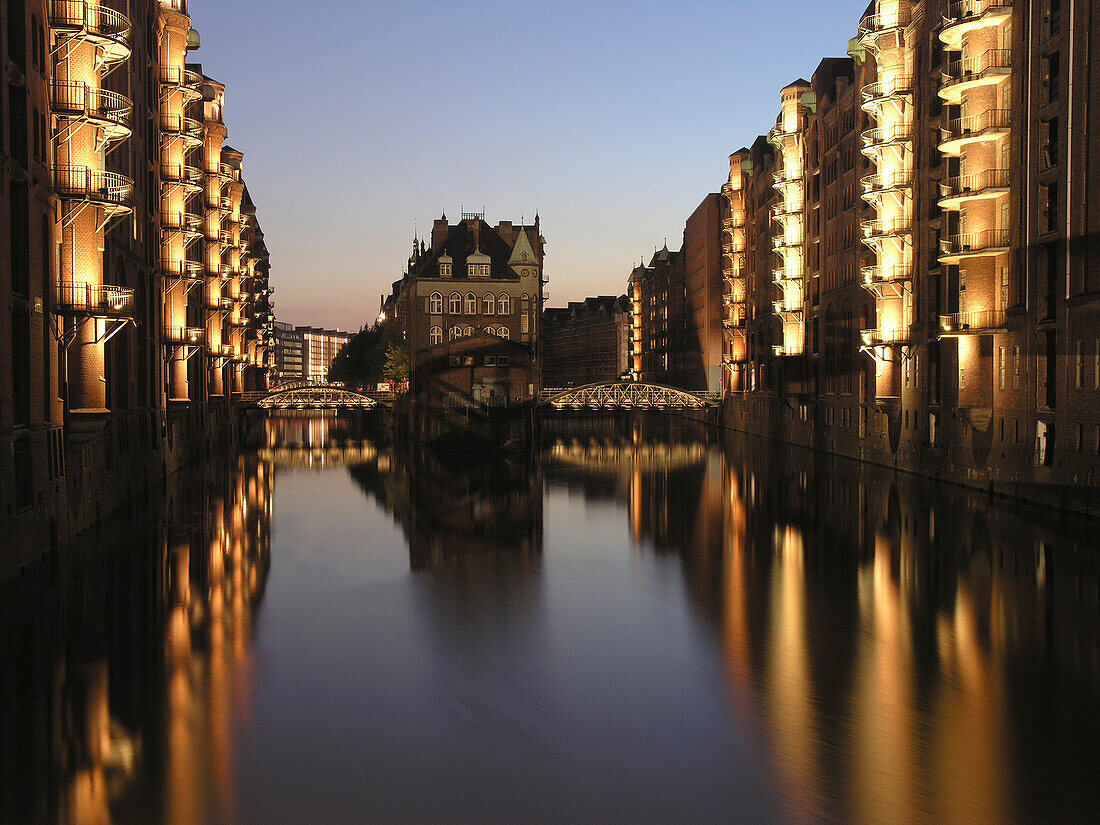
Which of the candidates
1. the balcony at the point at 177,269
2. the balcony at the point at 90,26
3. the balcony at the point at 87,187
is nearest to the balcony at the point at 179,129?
the balcony at the point at 177,269

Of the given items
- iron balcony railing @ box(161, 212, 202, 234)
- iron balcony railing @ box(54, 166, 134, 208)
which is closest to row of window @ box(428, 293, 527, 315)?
iron balcony railing @ box(161, 212, 202, 234)

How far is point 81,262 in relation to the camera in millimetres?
29578

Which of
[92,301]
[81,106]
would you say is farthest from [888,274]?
[81,106]

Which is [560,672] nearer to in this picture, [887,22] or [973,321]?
[973,321]

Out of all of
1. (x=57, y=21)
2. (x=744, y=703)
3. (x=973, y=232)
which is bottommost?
(x=744, y=703)

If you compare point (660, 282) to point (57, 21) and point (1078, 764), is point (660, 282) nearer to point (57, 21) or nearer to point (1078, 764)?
point (57, 21)

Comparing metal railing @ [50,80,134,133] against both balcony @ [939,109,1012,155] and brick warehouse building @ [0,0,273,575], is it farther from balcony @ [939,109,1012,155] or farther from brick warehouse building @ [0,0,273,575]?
balcony @ [939,109,1012,155]

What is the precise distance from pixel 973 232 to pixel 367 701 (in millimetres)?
32635

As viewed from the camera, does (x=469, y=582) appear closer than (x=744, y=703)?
No

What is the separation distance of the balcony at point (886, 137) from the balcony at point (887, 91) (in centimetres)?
122

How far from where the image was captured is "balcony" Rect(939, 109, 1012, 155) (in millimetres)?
39156

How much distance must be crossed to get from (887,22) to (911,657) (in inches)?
1574

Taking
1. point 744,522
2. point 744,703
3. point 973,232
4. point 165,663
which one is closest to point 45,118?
point 165,663

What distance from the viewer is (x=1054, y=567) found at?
26.8 m
